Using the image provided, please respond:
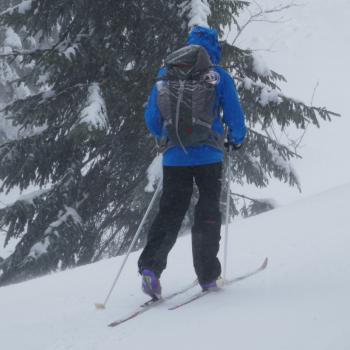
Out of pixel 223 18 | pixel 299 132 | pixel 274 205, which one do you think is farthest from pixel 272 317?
pixel 299 132

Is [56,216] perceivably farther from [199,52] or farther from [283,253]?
[199,52]

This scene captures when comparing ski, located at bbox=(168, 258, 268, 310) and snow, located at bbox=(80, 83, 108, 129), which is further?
snow, located at bbox=(80, 83, 108, 129)

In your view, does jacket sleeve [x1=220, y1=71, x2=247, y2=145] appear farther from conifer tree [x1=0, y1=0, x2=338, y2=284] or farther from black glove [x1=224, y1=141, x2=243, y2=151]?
conifer tree [x1=0, y1=0, x2=338, y2=284]

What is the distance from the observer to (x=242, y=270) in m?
4.58

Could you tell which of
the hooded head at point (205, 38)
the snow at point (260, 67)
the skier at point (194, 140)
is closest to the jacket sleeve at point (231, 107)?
the skier at point (194, 140)

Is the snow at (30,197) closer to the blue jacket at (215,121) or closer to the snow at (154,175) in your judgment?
the snow at (154,175)

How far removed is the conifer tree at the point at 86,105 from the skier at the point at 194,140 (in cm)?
291

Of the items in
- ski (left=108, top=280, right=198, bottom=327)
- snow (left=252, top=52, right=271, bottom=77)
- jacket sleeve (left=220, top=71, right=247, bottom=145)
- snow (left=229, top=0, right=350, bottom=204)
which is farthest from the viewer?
snow (left=229, top=0, right=350, bottom=204)

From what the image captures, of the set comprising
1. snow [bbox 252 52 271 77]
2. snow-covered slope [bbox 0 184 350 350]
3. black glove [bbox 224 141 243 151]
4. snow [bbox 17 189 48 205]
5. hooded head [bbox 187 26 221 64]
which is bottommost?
snow-covered slope [bbox 0 184 350 350]

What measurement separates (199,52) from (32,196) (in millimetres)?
4916

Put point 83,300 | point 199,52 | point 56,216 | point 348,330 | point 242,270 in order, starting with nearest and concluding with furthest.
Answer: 1. point 348,330
2. point 199,52
3. point 83,300
4. point 242,270
5. point 56,216

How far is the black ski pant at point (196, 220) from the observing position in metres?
3.86

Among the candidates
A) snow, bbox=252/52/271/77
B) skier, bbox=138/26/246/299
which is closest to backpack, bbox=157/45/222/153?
skier, bbox=138/26/246/299

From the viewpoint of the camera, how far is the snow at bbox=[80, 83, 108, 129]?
6.12 meters
